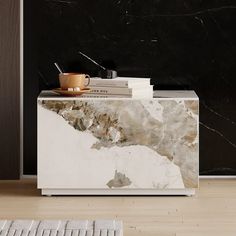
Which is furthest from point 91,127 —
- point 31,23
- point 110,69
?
point 31,23

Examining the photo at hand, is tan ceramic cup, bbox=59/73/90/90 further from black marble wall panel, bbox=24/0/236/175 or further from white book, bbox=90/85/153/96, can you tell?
black marble wall panel, bbox=24/0/236/175

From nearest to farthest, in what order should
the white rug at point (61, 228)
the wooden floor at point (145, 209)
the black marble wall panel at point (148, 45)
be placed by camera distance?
the white rug at point (61, 228)
the wooden floor at point (145, 209)
the black marble wall panel at point (148, 45)

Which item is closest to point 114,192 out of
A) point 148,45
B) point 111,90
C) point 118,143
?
point 118,143

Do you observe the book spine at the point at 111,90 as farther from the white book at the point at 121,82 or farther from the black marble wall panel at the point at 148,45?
the black marble wall panel at the point at 148,45

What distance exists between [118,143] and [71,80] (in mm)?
440

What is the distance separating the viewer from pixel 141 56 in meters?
4.77

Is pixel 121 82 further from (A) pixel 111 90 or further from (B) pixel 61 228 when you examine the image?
(B) pixel 61 228

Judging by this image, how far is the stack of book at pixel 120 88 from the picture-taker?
4.36 metres

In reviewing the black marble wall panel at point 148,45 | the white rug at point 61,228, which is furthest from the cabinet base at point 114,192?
the white rug at point 61,228

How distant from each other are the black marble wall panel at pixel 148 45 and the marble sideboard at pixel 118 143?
0.44 metres

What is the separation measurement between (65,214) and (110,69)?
1.11 metres

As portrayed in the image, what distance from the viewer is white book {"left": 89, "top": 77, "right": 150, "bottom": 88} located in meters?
4.36

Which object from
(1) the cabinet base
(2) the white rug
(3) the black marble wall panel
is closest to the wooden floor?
(1) the cabinet base

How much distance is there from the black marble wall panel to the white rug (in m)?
1.39
